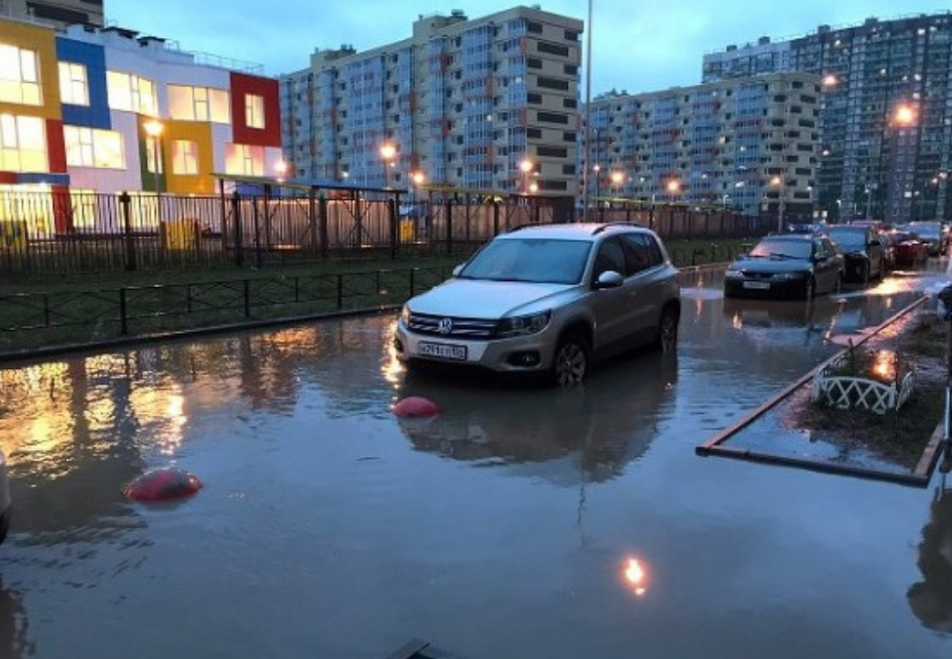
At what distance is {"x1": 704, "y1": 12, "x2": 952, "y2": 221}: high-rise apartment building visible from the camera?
8150 centimetres

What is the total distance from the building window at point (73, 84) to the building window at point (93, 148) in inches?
52.8

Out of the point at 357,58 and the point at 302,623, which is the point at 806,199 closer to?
the point at 357,58

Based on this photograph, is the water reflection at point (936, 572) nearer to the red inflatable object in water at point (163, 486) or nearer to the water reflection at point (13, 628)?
the water reflection at point (13, 628)

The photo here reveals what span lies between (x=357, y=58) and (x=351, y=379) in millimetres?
120053

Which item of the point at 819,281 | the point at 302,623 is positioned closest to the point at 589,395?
the point at 302,623

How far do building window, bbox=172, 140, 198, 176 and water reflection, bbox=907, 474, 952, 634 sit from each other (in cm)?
4665

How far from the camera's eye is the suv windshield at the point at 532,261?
9391 mm

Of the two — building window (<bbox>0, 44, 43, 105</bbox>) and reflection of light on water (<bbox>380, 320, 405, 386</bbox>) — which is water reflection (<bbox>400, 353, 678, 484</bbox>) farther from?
building window (<bbox>0, 44, 43, 105</bbox>)

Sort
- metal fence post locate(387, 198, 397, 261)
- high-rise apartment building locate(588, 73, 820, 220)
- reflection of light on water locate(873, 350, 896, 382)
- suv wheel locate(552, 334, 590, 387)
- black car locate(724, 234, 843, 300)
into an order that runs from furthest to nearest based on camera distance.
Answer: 1. high-rise apartment building locate(588, 73, 820, 220)
2. metal fence post locate(387, 198, 397, 261)
3. black car locate(724, 234, 843, 300)
4. suv wheel locate(552, 334, 590, 387)
5. reflection of light on water locate(873, 350, 896, 382)

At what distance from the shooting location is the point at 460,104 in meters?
106

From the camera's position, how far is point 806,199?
398 ft

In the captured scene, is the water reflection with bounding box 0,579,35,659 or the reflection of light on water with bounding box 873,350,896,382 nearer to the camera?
the water reflection with bounding box 0,579,35,659

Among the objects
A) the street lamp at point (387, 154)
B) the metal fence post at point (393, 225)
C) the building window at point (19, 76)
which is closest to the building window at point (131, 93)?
the building window at point (19, 76)

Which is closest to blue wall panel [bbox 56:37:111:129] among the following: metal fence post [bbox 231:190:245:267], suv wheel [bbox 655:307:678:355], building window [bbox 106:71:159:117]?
building window [bbox 106:71:159:117]
